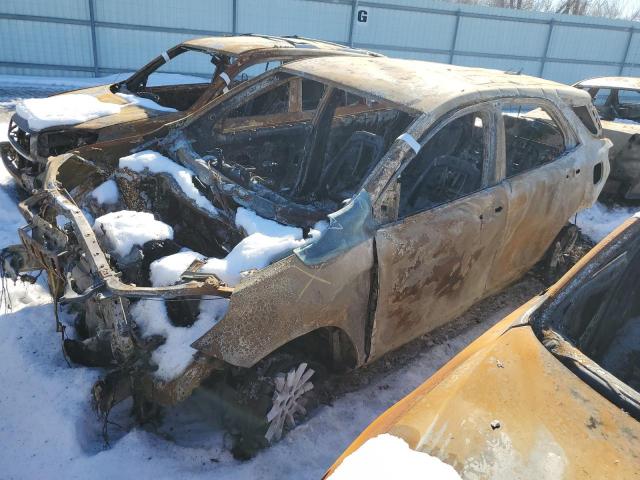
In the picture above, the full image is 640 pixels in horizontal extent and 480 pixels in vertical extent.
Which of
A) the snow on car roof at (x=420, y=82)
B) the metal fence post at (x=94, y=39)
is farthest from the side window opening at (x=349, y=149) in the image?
the metal fence post at (x=94, y=39)

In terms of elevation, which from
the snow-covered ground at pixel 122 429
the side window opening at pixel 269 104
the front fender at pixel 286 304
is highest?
the side window opening at pixel 269 104

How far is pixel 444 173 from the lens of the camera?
380 cm

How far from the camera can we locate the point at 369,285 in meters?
2.70

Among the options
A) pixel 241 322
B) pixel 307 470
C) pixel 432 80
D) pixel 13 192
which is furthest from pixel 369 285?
pixel 13 192

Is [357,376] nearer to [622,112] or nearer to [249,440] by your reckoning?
[249,440]

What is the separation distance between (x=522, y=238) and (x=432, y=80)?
1267 mm

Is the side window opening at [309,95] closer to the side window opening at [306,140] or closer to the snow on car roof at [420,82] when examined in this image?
the side window opening at [306,140]

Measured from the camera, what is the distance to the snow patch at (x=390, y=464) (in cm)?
156

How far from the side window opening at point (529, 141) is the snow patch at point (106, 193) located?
2.98m

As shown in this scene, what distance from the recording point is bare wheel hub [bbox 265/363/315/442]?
2.62m

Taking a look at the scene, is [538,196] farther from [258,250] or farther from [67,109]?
[67,109]

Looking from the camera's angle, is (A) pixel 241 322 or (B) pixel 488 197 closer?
(A) pixel 241 322

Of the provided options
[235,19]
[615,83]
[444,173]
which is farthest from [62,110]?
[235,19]

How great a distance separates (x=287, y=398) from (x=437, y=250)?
1.16 m
